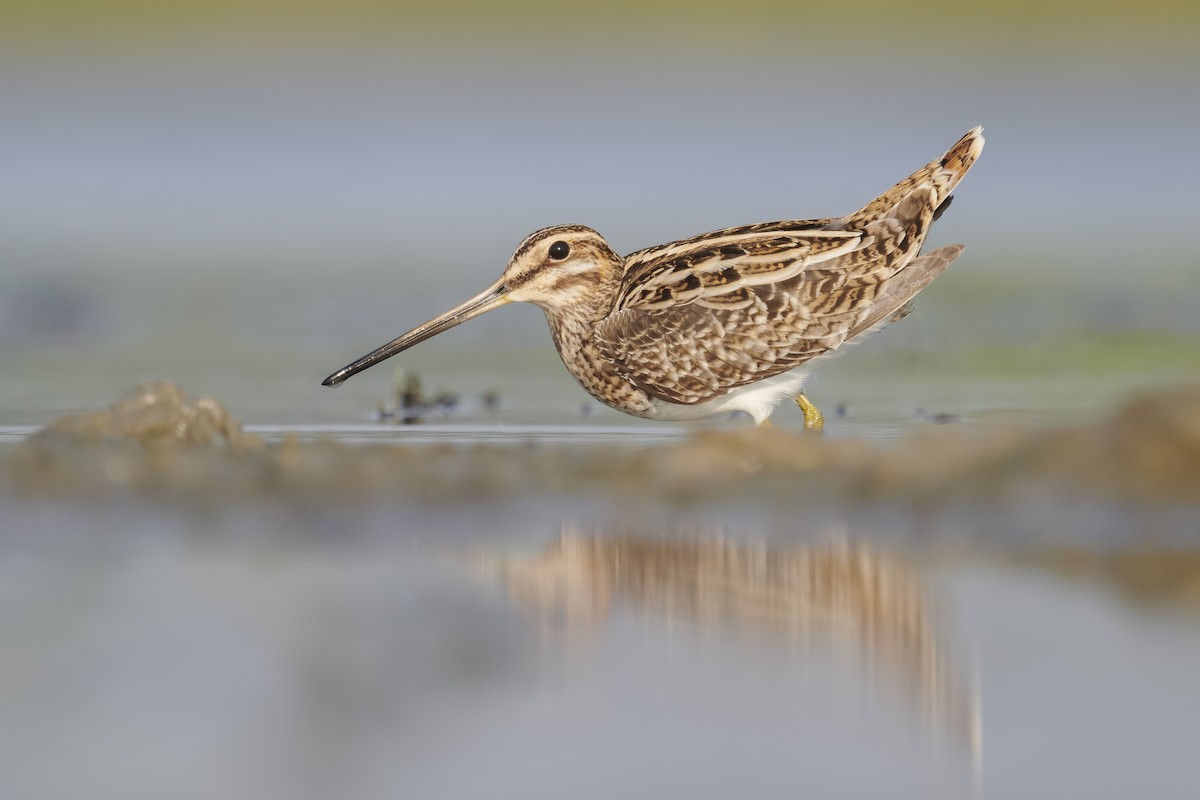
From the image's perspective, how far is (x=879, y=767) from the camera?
3834 mm

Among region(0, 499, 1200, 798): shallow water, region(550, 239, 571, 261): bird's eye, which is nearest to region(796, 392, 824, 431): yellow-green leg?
region(550, 239, 571, 261): bird's eye

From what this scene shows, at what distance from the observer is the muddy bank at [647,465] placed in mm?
6039

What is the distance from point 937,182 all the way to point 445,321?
2.48 metres

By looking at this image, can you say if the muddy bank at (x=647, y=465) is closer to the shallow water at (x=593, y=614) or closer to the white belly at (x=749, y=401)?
the shallow water at (x=593, y=614)

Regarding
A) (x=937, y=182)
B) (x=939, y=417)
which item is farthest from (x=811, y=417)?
(x=937, y=182)

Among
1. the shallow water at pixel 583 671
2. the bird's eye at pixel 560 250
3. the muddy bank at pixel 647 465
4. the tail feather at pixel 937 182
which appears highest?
the tail feather at pixel 937 182

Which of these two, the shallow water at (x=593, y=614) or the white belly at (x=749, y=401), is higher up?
the white belly at (x=749, y=401)

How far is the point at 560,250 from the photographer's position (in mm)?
9039

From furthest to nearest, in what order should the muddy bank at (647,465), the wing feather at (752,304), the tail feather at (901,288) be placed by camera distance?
the tail feather at (901,288), the wing feather at (752,304), the muddy bank at (647,465)

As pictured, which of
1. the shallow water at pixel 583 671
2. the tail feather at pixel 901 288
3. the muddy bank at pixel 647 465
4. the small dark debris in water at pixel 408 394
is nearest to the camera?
the shallow water at pixel 583 671

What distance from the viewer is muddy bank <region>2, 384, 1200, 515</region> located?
6.04 m

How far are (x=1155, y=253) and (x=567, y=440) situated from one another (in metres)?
8.90

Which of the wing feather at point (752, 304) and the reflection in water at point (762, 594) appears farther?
the wing feather at point (752, 304)

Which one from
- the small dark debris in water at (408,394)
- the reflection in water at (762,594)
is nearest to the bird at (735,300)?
the small dark debris in water at (408,394)
